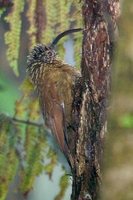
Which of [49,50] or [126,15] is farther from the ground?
Answer: [49,50]

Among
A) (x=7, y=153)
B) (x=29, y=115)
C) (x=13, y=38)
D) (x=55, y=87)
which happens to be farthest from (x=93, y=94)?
(x=55, y=87)

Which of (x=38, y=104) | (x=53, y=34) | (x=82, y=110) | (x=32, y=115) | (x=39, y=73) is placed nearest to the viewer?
(x=82, y=110)

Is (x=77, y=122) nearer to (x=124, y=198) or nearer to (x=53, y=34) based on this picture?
(x=53, y=34)

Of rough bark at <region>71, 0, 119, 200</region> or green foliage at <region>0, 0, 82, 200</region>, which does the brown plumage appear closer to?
green foliage at <region>0, 0, 82, 200</region>

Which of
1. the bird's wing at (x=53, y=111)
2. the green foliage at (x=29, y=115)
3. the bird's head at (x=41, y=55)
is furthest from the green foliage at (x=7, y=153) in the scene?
the bird's head at (x=41, y=55)

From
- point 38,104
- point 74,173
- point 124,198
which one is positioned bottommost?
point 124,198

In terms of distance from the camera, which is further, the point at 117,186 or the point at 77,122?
the point at 77,122

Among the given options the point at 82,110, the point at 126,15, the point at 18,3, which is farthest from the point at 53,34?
the point at 126,15
